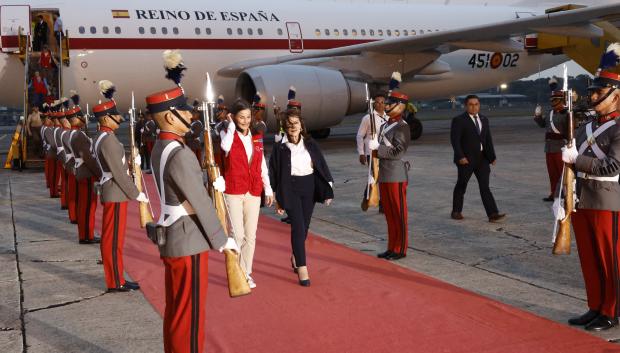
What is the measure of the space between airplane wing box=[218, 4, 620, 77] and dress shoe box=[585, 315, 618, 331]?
40.4 ft

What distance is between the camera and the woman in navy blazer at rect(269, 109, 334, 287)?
653cm

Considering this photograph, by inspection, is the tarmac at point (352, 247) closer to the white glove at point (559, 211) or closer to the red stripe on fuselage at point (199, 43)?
the white glove at point (559, 211)

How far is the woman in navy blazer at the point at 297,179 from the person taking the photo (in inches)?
257

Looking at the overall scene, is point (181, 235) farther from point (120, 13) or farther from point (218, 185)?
point (120, 13)

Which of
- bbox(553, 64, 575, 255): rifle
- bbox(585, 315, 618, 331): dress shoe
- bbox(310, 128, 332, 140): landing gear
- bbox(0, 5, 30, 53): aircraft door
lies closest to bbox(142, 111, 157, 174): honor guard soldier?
bbox(0, 5, 30, 53): aircraft door

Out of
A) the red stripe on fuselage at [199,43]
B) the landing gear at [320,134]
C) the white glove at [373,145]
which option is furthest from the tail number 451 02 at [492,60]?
the white glove at [373,145]

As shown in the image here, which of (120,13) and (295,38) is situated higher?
(120,13)

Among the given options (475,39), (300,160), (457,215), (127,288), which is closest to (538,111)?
(457,215)

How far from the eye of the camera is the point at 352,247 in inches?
324

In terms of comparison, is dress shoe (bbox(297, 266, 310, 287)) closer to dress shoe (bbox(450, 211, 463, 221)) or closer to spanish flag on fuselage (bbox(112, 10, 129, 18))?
dress shoe (bbox(450, 211, 463, 221))

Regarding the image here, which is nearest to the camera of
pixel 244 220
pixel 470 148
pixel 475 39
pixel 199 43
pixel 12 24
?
pixel 244 220

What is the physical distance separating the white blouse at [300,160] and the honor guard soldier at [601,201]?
7.52 feet

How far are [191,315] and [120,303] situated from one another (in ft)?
7.25

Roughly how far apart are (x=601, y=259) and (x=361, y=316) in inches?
72.0
